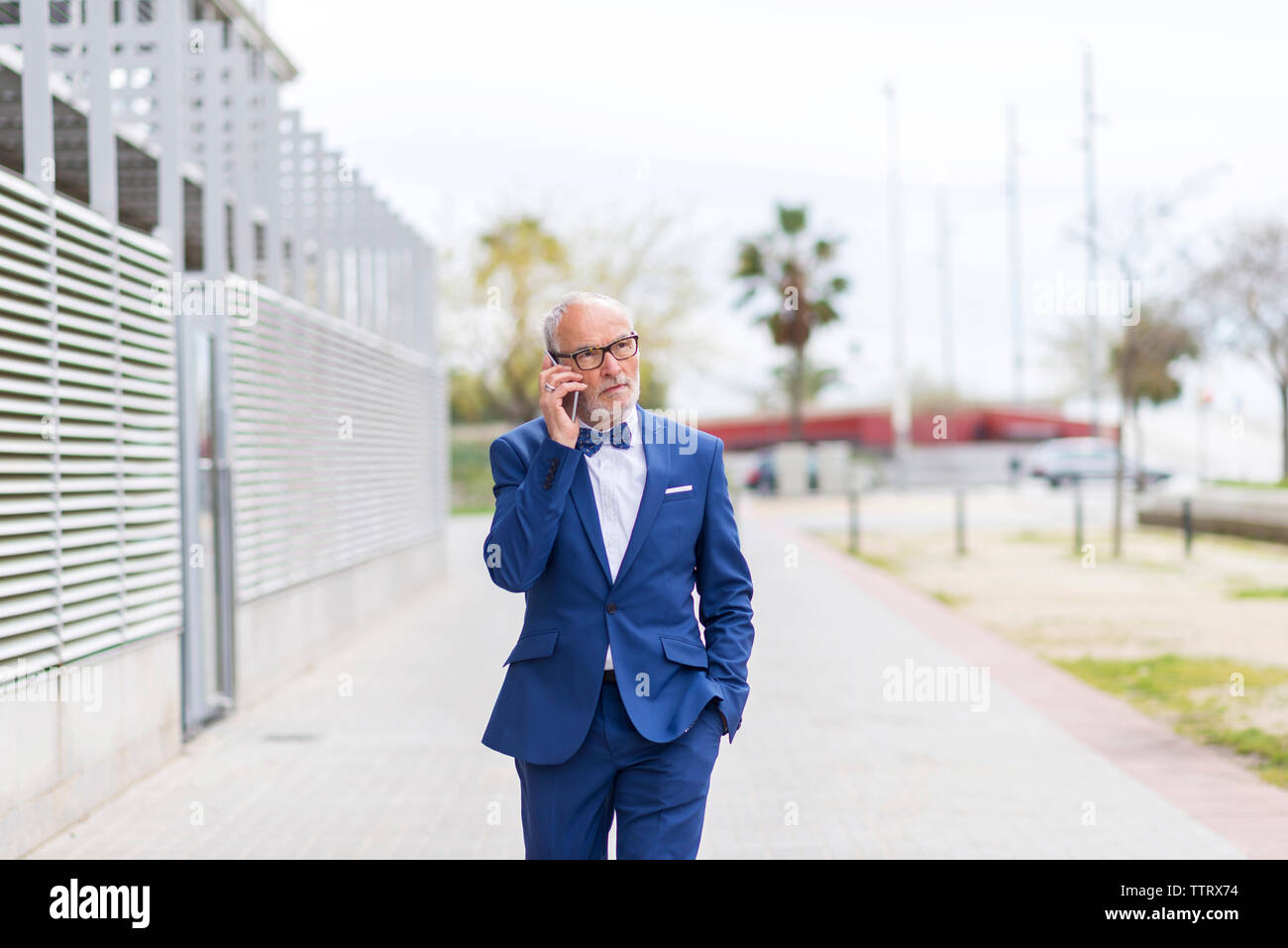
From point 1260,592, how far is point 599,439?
44.0 ft

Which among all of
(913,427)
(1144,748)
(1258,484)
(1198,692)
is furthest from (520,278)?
(1144,748)

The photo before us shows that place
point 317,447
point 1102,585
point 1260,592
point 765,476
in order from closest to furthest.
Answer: point 317,447, point 1260,592, point 1102,585, point 765,476

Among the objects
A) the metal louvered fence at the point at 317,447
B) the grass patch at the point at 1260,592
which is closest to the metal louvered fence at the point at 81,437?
the metal louvered fence at the point at 317,447

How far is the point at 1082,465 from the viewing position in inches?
1892

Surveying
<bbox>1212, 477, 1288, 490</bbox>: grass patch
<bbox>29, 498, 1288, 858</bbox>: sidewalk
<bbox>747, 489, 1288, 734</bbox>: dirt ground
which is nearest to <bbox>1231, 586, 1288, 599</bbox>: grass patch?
<bbox>747, 489, 1288, 734</bbox>: dirt ground

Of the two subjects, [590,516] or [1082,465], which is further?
[1082,465]

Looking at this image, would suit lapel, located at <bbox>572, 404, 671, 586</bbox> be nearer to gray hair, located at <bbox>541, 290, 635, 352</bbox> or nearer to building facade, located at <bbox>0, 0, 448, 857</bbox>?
gray hair, located at <bbox>541, 290, 635, 352</bbox>

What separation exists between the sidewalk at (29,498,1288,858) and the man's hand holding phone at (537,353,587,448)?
304 cm

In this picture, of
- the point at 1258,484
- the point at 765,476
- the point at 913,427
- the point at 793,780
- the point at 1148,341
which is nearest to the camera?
the point at 793,780

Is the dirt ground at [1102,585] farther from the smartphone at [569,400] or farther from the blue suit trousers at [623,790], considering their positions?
the smartphone at [569,400]

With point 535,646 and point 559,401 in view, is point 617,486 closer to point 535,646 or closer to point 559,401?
point 559,401

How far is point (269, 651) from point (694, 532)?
7159 mm

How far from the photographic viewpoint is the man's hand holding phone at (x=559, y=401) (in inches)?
116
